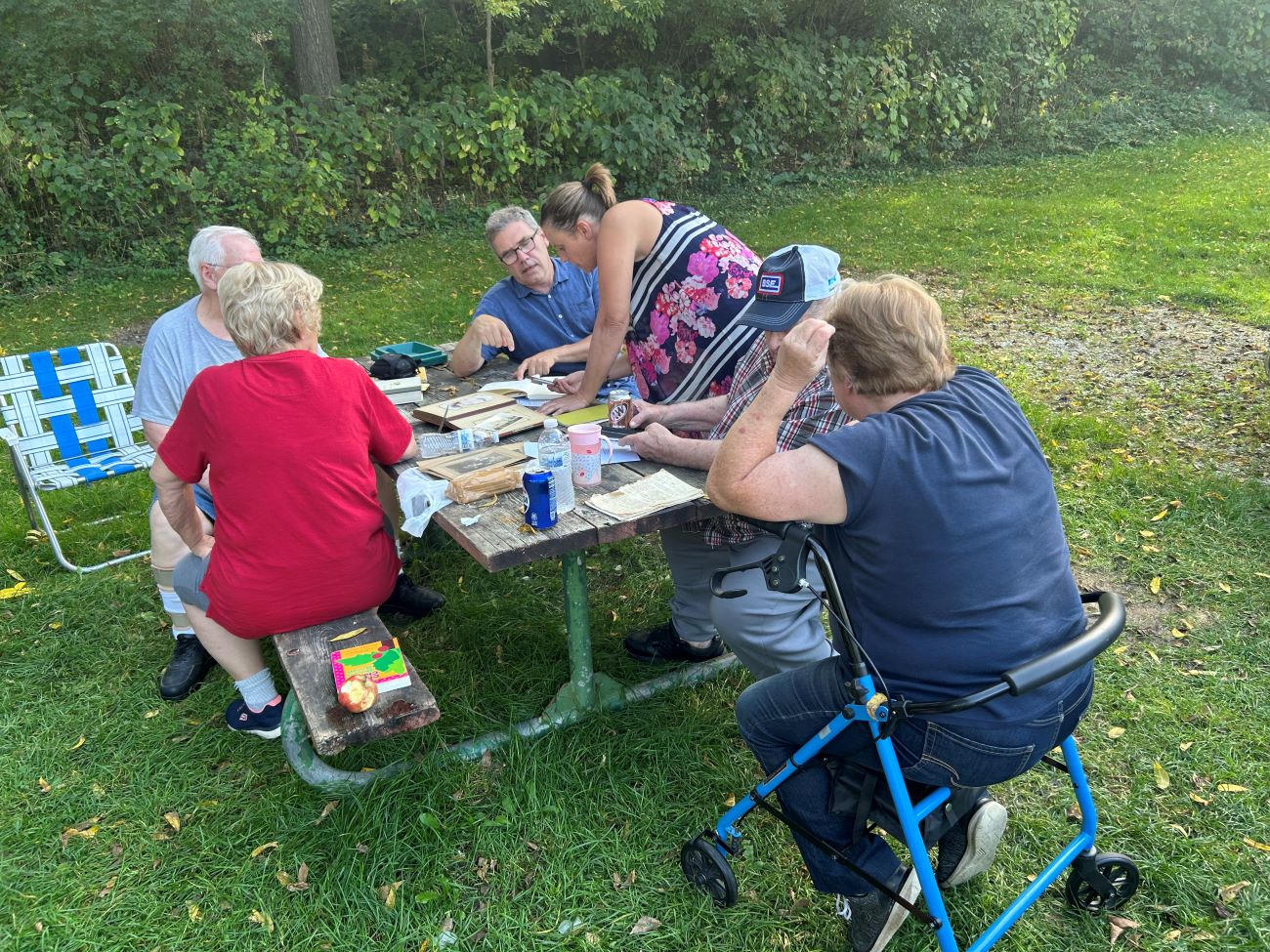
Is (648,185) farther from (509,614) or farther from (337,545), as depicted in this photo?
(337,545)

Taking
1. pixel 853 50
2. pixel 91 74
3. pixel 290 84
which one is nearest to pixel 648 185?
pixel 853 50

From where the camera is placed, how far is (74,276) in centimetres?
1029

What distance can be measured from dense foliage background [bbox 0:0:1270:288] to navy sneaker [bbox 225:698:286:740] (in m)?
8.73

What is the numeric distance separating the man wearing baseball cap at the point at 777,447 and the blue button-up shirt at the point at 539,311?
1.39 m

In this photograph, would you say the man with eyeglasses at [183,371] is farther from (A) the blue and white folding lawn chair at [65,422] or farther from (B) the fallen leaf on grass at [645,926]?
(B) the fallen leaf on grass at [645,926]

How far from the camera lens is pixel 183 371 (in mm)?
3564

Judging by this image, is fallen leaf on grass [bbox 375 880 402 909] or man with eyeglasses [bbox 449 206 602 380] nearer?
fallen leaf on grass [bbox 375 880 402 909]

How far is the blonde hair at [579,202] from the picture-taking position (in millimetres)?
3465

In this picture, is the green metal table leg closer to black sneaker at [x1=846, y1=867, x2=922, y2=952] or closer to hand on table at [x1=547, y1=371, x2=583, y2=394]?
black sneaker at [x1=846, y1=867, x2=922, y2=952]

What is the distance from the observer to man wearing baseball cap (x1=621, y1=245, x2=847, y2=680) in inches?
101

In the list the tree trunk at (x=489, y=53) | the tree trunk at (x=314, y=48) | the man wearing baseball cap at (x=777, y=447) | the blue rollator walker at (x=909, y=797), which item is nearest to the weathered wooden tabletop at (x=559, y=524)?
the man wearing baseball cap at (x=777, y=447)

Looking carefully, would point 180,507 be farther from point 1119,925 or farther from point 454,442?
point 1119,925

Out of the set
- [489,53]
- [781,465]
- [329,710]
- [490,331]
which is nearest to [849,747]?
[781,465]

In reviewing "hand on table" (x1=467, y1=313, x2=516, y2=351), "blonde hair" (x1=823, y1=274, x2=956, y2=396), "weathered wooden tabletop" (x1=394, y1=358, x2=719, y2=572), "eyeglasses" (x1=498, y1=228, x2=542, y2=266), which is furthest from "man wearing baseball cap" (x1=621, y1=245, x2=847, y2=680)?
"eyeglasses" (x1=498, y1=228, x2=542, y2=266)
